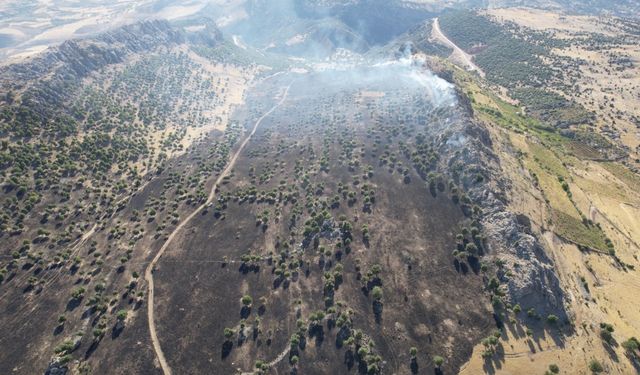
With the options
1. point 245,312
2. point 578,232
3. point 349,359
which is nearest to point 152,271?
point 245,312

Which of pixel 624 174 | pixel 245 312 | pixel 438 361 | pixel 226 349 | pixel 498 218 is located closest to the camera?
pixel 438 361

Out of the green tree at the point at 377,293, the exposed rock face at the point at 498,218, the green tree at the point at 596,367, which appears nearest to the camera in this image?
the green tree at the point at 596,367

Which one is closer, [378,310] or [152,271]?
[378,310]

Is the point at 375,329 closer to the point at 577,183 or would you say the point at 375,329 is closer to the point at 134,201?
the point at 134,201

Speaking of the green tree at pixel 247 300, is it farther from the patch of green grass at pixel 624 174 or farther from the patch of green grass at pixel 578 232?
the patch of green grass at pixel 624 174

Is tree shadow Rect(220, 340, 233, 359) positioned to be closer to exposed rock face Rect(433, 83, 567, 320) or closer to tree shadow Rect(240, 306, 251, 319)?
tree shadow Rect(240, 306, 251, 319)

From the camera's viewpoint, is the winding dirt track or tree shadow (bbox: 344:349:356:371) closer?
tree shadow (bbox: 344:349:356:371)

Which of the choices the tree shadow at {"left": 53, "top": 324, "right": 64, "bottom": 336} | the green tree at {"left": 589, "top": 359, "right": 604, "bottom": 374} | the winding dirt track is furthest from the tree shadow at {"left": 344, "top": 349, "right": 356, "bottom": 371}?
the tree shadow at {"left": 53, "top": 324, "right": 64, "bottom": 336}

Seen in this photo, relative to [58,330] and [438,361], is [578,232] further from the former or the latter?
[58,330]

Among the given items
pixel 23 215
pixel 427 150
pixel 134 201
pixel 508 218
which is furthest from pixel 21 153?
pixel 508 218

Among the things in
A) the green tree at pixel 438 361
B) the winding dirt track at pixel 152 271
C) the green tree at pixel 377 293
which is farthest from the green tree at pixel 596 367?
the winding dirt track at pixel 152 271

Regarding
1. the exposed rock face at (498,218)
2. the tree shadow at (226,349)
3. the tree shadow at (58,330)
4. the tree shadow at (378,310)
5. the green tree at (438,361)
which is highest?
the exposed rock face at (498,218)
